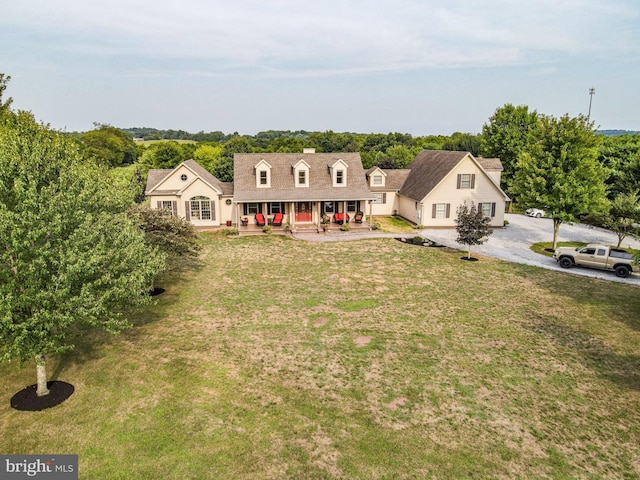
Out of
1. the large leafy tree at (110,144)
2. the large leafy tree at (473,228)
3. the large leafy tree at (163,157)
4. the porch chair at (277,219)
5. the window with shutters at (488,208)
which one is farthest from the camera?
the large leafy tree at (110,144)

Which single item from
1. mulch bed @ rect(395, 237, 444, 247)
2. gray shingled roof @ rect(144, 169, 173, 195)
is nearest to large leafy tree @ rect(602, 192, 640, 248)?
mulch bed @ rect(395, 237, 444, 247)

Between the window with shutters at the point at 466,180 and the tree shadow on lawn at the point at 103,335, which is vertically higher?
the window with shutters at the point at 466,180

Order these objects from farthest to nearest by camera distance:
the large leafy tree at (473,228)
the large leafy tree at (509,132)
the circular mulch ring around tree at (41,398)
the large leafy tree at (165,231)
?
the large leafy tree at (509,132) < the large leafy tree at (473,228) < the large leafy tree at (165,231) < the circular mulch ring around tree at (41,398)

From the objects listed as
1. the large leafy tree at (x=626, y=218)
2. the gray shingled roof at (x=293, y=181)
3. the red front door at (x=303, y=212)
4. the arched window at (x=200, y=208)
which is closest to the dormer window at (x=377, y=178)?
the gray shingled roof at (x=293, y=181)

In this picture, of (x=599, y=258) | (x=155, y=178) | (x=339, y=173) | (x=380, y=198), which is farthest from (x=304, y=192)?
(x=599, y=258)

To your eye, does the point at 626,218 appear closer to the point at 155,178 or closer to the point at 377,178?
the point at 377,178

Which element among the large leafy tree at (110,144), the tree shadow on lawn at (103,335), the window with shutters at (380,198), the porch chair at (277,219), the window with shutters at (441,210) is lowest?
the tree shadow on lawn at (103,335)

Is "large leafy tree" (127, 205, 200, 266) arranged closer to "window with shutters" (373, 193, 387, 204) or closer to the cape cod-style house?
the cape cod-style house

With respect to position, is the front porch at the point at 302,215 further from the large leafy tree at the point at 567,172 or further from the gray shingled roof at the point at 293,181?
the large leafy tree at the point at 567,172
